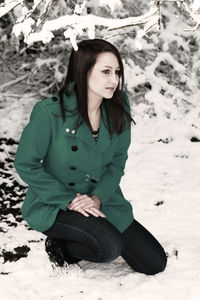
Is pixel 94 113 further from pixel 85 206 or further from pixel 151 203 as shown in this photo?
pixel 151 203

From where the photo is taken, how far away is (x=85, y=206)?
286 cm

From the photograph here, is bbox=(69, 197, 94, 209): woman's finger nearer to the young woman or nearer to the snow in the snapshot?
the young woman

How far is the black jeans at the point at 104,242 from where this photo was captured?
2.81m

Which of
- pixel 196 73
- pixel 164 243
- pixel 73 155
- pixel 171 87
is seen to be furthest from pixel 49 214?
pixel 196 73

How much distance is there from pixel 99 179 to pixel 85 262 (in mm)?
567

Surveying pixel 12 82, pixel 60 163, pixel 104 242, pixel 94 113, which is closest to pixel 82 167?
pixel 60 163

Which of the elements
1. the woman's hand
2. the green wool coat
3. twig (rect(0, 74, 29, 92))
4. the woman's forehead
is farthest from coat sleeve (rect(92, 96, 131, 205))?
twig (rect(0, 74, 29, 92))

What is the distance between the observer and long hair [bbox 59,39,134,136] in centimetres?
279

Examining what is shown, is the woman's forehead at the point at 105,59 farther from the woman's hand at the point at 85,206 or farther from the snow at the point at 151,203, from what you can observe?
the snow at the point at 151,203

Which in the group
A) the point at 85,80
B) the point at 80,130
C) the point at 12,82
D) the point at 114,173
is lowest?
the point at 12,82

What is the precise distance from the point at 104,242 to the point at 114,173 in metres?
0.50

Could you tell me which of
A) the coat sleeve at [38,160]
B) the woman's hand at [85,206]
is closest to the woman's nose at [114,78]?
the coat sleeve at [38,160]

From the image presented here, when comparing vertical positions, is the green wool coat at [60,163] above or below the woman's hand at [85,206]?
above

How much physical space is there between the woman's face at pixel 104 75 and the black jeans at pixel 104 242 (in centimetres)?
72
